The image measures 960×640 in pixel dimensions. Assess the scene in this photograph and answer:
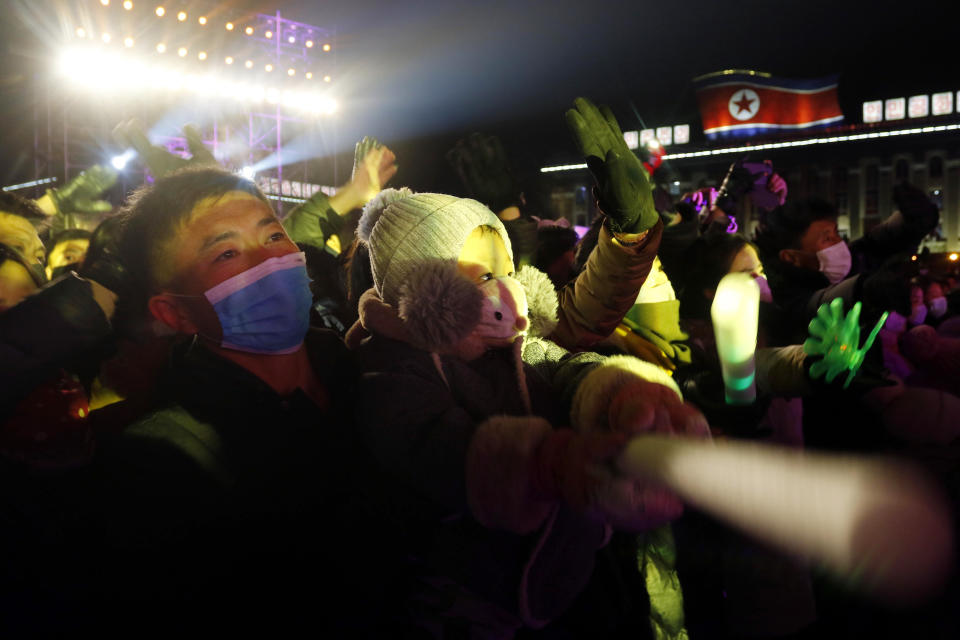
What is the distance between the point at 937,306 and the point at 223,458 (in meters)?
10.6

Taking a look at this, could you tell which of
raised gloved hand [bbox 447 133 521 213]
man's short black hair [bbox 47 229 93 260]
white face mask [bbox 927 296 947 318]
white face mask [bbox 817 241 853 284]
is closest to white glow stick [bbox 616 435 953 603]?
raised gloved hand [bbox 447 133 521 213]

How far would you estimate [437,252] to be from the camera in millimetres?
1682

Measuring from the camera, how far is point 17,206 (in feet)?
8.29

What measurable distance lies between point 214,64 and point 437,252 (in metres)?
14.4

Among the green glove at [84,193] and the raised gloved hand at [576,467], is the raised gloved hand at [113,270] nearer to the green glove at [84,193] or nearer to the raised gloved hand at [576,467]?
the raised gloved hand at [576,467]

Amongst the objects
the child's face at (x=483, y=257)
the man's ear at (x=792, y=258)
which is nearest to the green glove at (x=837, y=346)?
the child's face at (x=483, y=257)

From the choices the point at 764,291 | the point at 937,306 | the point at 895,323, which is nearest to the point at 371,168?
the point at 764,291

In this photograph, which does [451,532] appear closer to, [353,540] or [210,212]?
[353,540]

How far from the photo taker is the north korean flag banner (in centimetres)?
3247

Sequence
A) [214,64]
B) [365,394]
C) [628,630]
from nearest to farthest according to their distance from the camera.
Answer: [365,394] < [628,630] < [214,64]

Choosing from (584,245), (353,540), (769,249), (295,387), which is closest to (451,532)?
(353,540)

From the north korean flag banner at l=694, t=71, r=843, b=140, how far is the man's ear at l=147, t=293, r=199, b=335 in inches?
1410

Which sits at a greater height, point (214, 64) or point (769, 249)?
point (214, 64)

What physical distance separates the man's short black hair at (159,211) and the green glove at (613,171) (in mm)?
923
